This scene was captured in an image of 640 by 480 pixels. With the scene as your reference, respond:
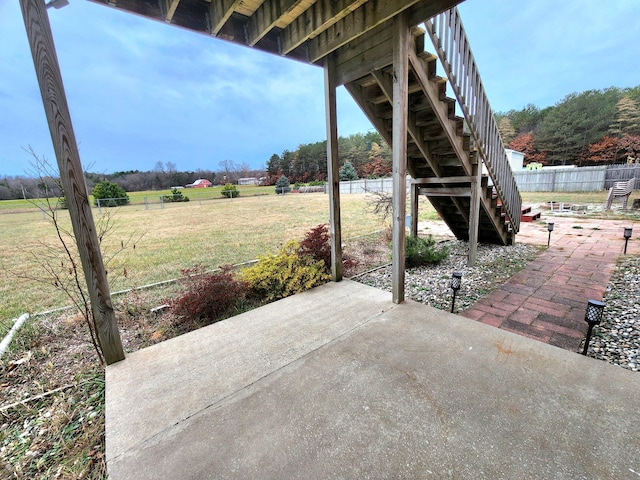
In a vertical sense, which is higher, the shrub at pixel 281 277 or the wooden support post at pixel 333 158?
the wooden support post at pixel 333 158

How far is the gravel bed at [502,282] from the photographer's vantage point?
206 cm

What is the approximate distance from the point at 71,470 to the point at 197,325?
1374 mm

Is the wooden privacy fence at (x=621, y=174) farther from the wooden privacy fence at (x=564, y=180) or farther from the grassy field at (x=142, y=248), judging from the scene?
the grassy field at (x=142, y=248)

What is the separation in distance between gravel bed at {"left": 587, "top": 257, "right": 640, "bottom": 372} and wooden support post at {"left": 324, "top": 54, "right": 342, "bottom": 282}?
233cm

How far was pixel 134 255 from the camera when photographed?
5.56m

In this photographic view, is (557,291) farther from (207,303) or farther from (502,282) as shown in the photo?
(207,303)

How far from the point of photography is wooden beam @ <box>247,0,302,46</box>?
206 cm

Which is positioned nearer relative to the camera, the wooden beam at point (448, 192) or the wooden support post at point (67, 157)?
the wooden support post at point (67, 157)

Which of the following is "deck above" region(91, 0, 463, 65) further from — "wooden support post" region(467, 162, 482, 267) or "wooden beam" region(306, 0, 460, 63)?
"wooden support post" region(467, 162, 482, 267)

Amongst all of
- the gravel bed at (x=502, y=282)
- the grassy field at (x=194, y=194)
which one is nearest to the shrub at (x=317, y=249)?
the gravel bed at (x=502, y=282)

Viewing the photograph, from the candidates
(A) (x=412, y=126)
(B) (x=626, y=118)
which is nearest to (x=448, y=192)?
(A) (x=412, y=126)

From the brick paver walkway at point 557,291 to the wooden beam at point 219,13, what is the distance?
3275 mm

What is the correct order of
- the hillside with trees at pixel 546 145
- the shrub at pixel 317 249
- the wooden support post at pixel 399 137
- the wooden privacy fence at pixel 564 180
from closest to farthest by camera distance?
the wooden support post at pixel 399 137 → the shrub at pixel 317 249 → the wooden privacy fence at pixel 564 180 → the hillside with trees at pixel 546 145

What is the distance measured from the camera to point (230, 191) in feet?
67.3
